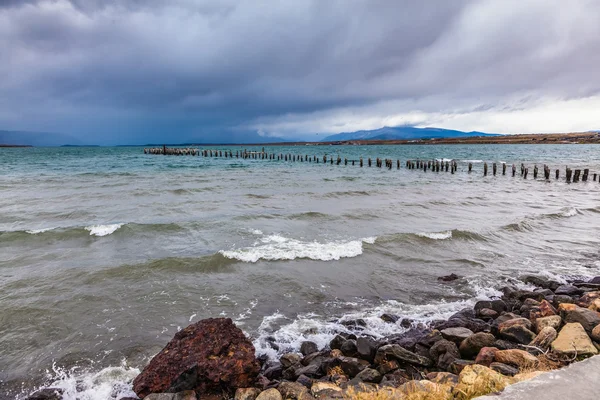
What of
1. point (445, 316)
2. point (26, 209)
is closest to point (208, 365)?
point (445, 316)

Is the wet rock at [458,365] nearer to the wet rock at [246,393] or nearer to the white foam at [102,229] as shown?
the wet rock at [246,393]

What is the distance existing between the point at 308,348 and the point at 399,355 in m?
1.68

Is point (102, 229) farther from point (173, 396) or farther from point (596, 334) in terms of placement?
point (596, 334)

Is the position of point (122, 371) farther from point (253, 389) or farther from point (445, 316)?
point (445, 316)

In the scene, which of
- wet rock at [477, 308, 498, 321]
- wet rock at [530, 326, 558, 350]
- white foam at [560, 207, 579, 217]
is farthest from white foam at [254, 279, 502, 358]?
white foam at [560, 207, 579, 217]

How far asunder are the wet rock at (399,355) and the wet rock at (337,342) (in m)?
0.80

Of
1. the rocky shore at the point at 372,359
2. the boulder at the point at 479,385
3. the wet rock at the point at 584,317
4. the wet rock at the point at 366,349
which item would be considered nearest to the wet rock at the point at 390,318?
the rocky shore at the point at 372,359

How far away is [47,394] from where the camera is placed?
5.36m

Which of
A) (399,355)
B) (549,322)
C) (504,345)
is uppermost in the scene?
(549,322)

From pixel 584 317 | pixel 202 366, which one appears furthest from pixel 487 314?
pixel 202 366

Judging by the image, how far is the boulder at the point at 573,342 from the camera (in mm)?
4988

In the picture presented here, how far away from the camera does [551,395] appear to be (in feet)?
11.2

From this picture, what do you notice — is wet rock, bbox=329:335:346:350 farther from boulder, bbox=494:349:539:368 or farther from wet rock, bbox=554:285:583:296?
wet rock, bbox=554:285:583:296

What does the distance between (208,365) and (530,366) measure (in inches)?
187
